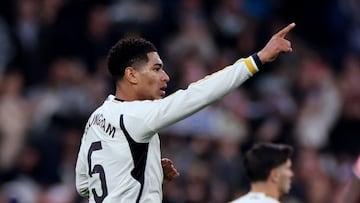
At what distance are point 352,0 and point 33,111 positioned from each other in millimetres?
5249

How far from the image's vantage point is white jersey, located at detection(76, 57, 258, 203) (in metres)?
7.90

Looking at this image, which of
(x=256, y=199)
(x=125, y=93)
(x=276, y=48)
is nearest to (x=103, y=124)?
(x=125, y=93)

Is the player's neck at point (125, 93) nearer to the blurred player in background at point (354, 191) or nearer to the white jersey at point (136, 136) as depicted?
the white jersey at point (136, 136)

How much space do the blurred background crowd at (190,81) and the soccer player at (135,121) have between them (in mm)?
5726

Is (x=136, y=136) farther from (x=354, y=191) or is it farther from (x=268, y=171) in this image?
(x=268, y=171)

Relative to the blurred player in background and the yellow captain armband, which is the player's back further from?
the blurred player in background

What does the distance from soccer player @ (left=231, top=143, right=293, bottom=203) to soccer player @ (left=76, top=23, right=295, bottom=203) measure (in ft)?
7.57

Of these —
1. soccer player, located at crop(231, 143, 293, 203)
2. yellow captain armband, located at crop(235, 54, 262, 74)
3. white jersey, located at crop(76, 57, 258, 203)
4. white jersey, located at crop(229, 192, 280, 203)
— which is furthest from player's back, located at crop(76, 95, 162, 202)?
soccer player, located at crop(231, 143, 293, 203)

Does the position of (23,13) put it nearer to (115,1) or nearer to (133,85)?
(115,1)

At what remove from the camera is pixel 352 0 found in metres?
18.9

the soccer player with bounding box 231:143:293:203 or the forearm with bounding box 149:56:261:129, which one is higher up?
the soccer player with bounding box 231:143:293:203

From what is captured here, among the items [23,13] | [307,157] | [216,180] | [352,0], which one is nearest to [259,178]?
[216,180]

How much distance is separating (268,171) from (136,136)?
2.69 metres

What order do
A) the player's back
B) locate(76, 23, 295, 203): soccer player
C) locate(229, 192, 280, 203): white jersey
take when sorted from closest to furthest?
locate(76, 23, 295, 203): soccer player
the player's back
locate(229, 192, 280, 203): white jersey
